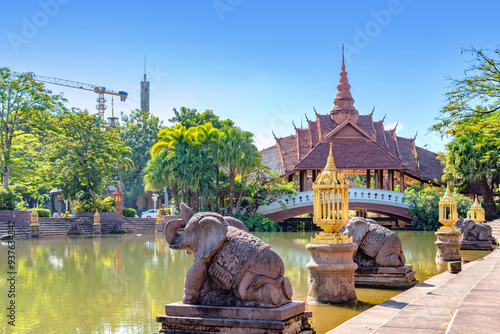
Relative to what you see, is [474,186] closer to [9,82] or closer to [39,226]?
[39,226]

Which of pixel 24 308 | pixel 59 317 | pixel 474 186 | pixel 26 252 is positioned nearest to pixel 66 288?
pixel 24 308

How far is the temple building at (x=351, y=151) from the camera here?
36969mm

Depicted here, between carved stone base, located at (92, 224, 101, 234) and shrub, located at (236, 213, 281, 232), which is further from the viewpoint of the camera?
shrub, located at (236, 213, 281, 232)

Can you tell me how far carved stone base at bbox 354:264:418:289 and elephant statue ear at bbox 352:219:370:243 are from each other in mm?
555

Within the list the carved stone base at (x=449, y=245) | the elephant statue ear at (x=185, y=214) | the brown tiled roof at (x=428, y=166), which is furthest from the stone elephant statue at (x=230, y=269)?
the brown tiled roof at (x=428, y=166)

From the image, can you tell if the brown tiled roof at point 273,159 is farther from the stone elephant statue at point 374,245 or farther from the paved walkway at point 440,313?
the paved walkway at point 440,313

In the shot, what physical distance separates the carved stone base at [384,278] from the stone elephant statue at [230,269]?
14.3 feet

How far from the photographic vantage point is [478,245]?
17.5 meters

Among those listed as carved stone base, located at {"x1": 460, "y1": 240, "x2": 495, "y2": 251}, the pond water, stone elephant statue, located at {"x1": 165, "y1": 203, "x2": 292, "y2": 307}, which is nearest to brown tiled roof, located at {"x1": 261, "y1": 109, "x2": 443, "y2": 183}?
carved stone base, located at {"x1": 460, "y1": 240, "x2": 495, "y2": 251}

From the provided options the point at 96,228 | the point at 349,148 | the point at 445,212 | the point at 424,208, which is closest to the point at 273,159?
the point at 349,148

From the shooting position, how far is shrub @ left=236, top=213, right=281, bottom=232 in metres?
34.2

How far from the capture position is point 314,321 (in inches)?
269

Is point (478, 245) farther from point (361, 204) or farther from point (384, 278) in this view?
point (361, 204)

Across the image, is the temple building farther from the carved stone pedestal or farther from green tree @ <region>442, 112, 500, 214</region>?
the carved stone pedestal
